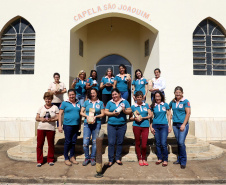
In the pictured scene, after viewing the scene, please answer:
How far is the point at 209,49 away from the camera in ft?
25.0

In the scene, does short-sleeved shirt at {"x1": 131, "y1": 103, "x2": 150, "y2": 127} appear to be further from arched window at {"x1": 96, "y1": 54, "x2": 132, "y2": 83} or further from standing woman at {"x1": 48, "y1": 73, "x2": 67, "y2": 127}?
arched window at {"x1": 96, "y1": 54, "x2": 132, "y2": 83}

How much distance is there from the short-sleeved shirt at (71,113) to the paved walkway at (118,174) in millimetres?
946

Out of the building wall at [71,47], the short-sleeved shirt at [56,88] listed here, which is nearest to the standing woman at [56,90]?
the short-sleeved shirt at [56,88]

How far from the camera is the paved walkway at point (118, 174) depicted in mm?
3463

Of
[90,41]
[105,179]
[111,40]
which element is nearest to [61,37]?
[90,41]

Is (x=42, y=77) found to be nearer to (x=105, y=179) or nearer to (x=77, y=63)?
(x=77, y=63)

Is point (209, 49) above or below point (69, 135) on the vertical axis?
above

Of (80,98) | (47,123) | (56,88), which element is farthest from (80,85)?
(47,123)

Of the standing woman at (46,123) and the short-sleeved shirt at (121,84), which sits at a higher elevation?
the short-sleeved shirt at (121,84)

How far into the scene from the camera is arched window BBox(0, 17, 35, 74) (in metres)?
7.43

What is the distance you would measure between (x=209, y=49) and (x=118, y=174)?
20.7ft

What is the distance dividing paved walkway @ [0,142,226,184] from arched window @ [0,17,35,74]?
4.21 meters

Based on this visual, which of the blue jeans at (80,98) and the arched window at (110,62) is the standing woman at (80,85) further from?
the arched window at (110,62)

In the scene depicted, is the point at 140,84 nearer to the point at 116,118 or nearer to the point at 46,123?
the point at 116,118
